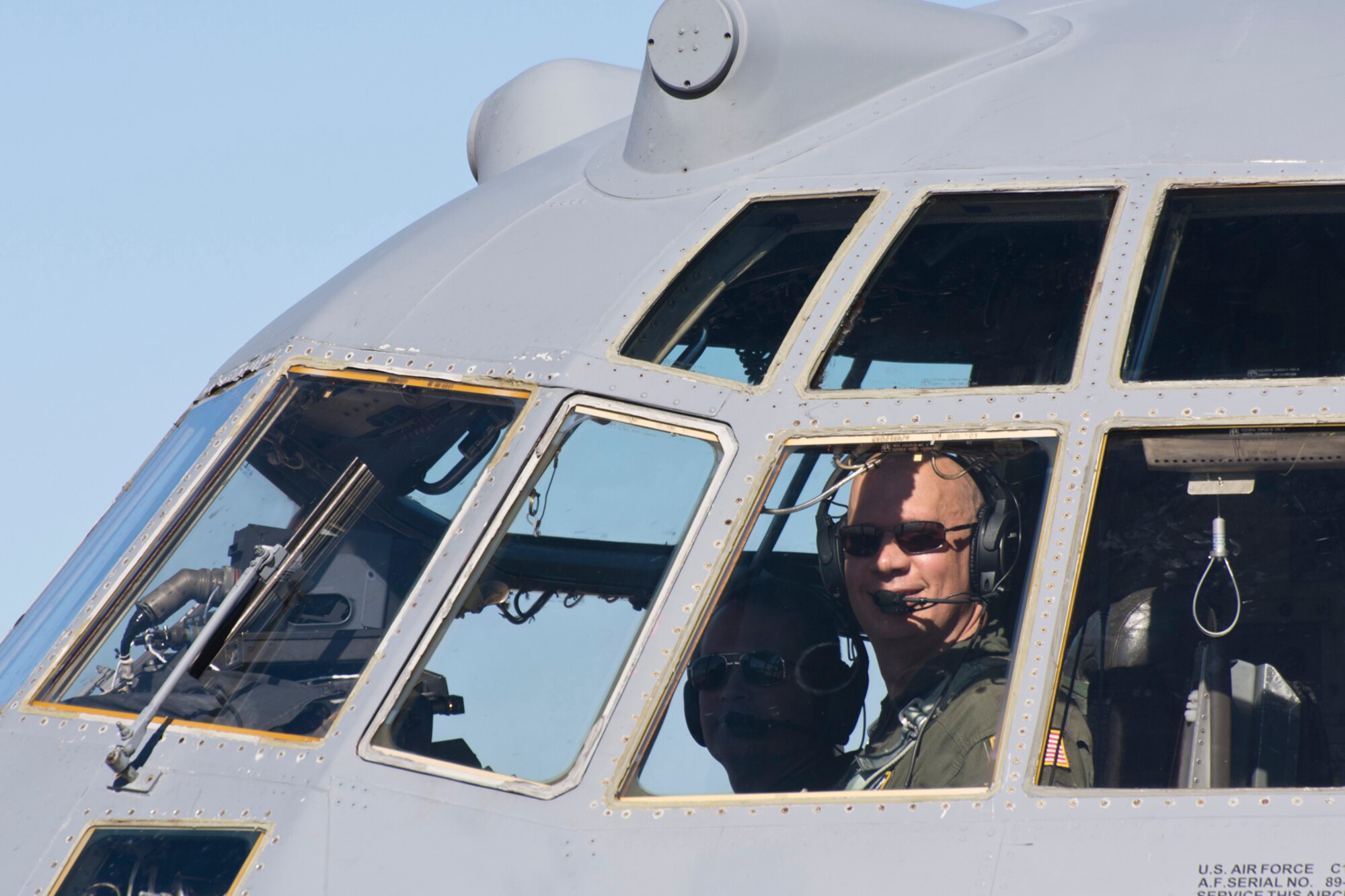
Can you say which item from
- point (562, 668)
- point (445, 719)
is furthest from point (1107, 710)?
point (445, 719)

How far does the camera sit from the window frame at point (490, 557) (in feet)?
11.6

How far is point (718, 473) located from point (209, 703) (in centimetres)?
151

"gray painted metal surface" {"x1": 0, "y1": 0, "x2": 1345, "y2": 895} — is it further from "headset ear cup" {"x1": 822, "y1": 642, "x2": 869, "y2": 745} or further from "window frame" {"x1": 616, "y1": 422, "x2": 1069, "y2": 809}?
"headset ear cup" {"x1": 822, "y1": 642, "x2": 869, "y2": 745}

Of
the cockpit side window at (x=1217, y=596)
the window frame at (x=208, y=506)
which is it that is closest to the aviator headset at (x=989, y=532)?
the cockpit side window at (x=1217, y=596)

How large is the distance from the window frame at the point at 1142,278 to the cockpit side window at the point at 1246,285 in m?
0.02

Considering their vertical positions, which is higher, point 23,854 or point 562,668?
point 562,668

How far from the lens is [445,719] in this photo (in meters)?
3.77

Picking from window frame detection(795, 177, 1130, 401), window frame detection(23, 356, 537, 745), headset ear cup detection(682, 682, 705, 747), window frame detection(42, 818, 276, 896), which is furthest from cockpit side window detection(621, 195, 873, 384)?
window frame detection(42, 818, 276, 896)

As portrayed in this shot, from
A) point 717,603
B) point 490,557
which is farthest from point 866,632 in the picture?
point 490,557

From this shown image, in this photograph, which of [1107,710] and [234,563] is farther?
[234,563]

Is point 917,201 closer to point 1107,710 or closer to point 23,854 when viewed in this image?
point 1107,710

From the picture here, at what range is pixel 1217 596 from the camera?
375 cm

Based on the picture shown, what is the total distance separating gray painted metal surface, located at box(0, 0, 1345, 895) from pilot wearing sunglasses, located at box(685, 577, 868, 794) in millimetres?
309

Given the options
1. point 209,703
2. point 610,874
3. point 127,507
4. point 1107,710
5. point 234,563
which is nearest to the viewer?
point 610,874
